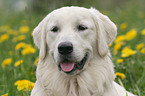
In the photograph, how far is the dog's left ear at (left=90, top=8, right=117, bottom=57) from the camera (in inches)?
142

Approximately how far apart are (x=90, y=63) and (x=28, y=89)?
1.15 m

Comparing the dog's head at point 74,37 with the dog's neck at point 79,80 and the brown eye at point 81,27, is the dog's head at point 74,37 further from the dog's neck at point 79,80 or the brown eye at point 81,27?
the dog's neck at point 79,80

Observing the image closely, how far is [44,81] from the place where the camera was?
3574 mm

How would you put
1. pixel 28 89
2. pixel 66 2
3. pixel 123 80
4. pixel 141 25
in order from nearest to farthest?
1. pixel 28 89
2. pixel 123 80
3. pixel 66 2
4. pixel 141 25

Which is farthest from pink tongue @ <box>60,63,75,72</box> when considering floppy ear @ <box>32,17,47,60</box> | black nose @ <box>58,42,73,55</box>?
floppy ear @ <box>32,17,47,60</box>

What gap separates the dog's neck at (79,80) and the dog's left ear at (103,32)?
172 mm

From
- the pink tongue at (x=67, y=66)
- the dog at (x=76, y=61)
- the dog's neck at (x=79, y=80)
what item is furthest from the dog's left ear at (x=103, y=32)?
the pink tongue at (x=67, y=66)

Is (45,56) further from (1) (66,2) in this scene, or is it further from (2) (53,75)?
(1) (66,2)

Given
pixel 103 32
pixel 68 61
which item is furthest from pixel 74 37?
pixel 103 32

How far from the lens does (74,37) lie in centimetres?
332

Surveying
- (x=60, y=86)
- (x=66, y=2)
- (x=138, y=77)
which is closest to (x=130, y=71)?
(x=138, y=77)

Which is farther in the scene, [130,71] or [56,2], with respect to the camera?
[56,2]

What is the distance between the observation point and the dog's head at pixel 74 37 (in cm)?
328

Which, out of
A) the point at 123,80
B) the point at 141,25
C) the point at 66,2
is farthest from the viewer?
the point at 141,25
